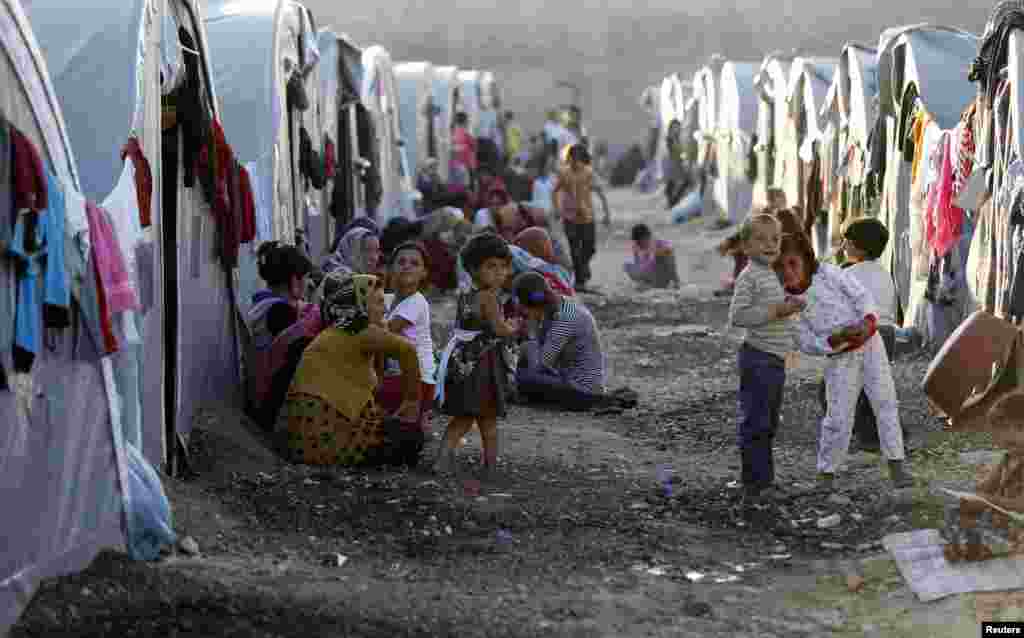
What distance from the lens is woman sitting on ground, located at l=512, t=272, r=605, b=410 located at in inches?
346

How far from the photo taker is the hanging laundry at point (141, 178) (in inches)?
232

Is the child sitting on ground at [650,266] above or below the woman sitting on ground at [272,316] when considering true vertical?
below

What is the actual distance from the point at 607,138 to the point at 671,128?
16.0 metres

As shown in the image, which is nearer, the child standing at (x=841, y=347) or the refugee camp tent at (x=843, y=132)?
the child standing at (x=841, y=347)

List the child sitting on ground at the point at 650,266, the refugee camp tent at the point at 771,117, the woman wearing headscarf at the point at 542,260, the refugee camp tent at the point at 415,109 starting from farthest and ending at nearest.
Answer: the refugee camp tent at the point at 415,109 < the refugee camp tent at the point at 771,117 < the child sitting on ground at the point at 650,266 < the woman wearing headscarf at the point at 542,260

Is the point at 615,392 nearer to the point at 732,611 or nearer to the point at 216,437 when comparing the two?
the point at 216,437

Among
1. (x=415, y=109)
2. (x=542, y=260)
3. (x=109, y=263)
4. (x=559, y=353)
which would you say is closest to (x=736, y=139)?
(x=415, y=109)

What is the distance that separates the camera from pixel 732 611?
15.9ft

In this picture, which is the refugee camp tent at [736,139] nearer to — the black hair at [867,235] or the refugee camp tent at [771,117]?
the refugee camp tent at [771,117]

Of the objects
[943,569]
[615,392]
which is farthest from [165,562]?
[615,392]

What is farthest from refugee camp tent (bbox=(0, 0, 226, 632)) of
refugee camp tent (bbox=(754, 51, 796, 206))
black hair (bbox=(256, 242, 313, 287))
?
refugee camp tent (bbox=(754, 51, 796, 206))

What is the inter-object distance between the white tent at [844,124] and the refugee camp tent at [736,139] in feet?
22.2

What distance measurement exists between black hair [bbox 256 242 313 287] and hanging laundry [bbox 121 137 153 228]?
1.69 m

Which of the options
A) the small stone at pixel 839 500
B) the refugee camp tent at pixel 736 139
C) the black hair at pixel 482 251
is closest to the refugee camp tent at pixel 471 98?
the refugee camp tent at pixel 736 139
